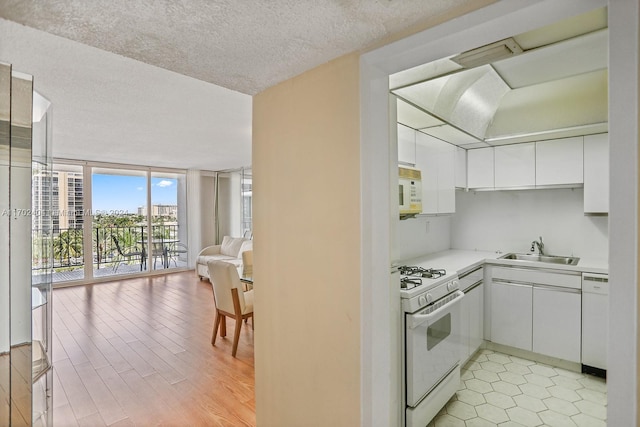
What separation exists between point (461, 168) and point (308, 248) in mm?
2721

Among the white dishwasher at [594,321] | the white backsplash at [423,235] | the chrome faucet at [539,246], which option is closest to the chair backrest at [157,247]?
the white backsplash at [423,235]

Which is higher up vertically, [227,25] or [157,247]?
[227,25]

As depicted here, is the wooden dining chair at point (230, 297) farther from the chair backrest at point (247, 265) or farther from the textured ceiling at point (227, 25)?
the textured ceiling at point (227, 25)

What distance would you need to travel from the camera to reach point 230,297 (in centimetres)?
339

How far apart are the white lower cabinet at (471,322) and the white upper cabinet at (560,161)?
129cm

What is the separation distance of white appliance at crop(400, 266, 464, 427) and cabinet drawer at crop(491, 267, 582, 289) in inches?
39.6

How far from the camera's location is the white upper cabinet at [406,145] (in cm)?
254

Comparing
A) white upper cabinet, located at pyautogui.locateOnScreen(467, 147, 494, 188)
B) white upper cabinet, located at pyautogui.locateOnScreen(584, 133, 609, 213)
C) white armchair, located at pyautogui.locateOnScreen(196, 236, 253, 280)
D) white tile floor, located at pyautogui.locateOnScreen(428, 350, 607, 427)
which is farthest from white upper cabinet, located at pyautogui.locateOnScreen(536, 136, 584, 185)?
white armchair, located at pyautogui.locateOnScreen(196, 236, 253, 280)

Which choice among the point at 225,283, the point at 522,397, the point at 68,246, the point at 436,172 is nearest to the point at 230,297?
the point at 225,283

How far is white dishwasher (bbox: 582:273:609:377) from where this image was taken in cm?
271

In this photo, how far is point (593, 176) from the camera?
9.77 feet

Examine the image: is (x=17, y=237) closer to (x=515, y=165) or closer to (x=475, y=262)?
(x=475, y=262)

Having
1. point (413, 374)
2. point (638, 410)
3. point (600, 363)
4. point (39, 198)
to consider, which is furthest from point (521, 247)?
point (39, 198)

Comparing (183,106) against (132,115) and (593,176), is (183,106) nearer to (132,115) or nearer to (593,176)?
(132,115)
